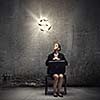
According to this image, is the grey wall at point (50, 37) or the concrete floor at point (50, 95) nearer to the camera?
the concrete floor at point (50, 95)

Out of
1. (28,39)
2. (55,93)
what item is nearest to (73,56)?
(28,39)

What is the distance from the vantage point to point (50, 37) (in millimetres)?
8258

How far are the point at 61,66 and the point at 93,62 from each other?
1817mm

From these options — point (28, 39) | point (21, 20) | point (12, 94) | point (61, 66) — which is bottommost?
point (12, 94)

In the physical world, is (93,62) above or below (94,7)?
below

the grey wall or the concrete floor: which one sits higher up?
the grey wall

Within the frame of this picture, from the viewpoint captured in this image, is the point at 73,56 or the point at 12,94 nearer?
the point at 12,94

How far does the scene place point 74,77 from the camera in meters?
8.29

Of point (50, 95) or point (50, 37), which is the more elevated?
point (50, 37)

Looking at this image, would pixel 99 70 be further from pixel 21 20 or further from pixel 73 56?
pixel 21 20

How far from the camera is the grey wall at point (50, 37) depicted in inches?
324

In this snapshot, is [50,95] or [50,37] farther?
[50,37]

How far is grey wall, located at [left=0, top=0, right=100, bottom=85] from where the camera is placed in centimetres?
822

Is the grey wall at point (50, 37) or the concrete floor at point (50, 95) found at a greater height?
the grey wall at point (50, 37)
